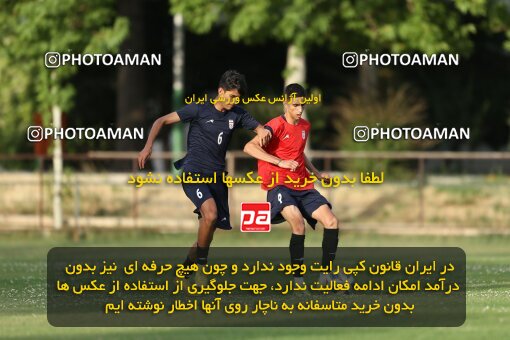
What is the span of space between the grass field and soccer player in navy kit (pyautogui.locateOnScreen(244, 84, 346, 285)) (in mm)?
1668

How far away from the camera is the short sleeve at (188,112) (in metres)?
15.7

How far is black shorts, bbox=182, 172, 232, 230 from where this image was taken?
15844 millimetres

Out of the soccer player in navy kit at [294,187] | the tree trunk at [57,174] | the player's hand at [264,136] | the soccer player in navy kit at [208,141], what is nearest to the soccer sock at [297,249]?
the soccer player in navy kit at [294,187]

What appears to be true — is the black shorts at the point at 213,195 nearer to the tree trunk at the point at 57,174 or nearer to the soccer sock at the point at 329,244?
the soccer sock at the point at 329,244

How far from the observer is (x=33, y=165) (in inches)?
1510

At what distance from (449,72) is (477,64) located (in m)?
1.49

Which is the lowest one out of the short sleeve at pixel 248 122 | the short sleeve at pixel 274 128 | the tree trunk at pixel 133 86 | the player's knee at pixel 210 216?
the player's knee at pixel 210 216

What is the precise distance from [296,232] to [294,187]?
0.48 m

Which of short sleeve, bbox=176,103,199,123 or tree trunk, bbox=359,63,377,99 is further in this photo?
tree trunk, bbox=359,63,377,99

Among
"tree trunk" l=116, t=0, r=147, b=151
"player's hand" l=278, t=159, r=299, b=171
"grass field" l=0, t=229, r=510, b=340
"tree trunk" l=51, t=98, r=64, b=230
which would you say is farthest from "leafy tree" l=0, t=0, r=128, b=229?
"player's hand" l=278, t=159, r=299, b=171

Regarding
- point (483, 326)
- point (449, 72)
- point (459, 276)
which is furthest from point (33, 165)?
point (483, 326)

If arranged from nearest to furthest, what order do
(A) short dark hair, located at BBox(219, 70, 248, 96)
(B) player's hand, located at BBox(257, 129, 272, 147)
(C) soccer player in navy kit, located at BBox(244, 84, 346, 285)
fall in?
(B) player's hand, located at BBox(257, 129, 272, 147), (A) short dark hair, located at BBox(219, 70, 248, 96), (C) soccer player in navy kit, located at BBox(244, 84, 346, 285)

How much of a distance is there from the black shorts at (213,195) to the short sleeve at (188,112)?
24.6 inches

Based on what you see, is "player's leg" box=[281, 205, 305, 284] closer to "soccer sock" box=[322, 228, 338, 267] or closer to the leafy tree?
"soccer sock" box=[322, 228, 338, 267]
